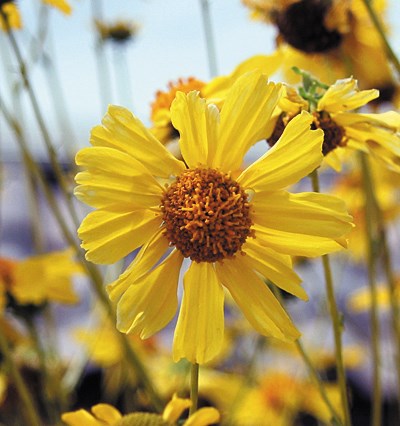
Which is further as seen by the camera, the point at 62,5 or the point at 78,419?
the point at 62,5

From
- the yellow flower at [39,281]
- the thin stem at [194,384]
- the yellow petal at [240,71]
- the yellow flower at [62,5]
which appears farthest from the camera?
the yellow flower at [39,281]

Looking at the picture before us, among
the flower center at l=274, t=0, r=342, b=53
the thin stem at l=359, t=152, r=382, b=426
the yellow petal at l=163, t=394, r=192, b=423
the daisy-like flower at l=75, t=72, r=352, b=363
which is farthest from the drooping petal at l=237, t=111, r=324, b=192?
the flower center at l=274, t=0, r=342, b=53

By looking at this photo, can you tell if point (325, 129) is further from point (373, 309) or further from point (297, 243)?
point (373, 309)

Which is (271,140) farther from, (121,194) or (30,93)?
(30,93)

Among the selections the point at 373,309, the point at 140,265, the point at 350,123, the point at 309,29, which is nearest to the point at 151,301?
the point at 140,265

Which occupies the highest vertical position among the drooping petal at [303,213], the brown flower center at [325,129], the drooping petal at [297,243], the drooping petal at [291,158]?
the drooping petal at [291,158]

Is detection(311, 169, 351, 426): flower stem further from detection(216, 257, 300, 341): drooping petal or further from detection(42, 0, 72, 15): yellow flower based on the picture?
detection(42, 0, 72, 15): yellow flower

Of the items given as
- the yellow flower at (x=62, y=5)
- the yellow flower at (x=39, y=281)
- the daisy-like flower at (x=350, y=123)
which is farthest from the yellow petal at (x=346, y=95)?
the yellow flower at (x=39, y=281)

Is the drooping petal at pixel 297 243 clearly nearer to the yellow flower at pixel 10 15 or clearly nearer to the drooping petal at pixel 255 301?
the drooping petal at pixel 255 301
